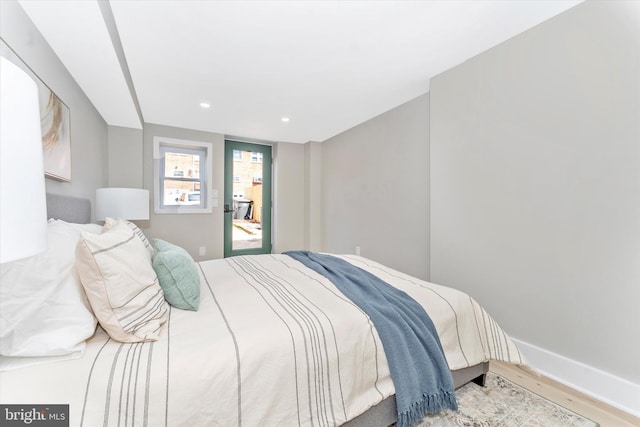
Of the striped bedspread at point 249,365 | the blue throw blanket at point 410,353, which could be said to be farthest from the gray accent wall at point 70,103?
the blue throw blanket at point 410,353

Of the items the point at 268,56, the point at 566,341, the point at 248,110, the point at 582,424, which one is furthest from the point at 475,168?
the point at 248,110

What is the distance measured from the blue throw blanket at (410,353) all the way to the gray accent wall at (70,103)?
2.15m

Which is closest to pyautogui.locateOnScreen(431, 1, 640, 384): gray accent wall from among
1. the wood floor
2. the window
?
the wood floor

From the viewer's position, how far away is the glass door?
14.8 feet

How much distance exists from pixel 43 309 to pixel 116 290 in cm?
19

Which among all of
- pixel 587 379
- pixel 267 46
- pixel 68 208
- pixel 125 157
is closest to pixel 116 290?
pixel 68 208

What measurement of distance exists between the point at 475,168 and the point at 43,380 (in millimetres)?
2640

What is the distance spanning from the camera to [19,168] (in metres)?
0.50

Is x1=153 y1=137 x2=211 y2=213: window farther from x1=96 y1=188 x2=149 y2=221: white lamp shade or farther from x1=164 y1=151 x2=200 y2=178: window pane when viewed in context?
x1=96 y1=188 x2=149 y2=221: white lamp shade

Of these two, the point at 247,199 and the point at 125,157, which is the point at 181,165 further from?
the point at 247,199

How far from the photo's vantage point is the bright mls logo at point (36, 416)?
2.41ft

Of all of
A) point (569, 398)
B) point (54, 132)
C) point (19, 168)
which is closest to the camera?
point (19, 168)

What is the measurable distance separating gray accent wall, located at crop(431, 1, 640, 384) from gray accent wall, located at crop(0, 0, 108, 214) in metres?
2.88

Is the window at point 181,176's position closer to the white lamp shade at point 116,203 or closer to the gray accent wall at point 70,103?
the gray accent wall at point 70,103
